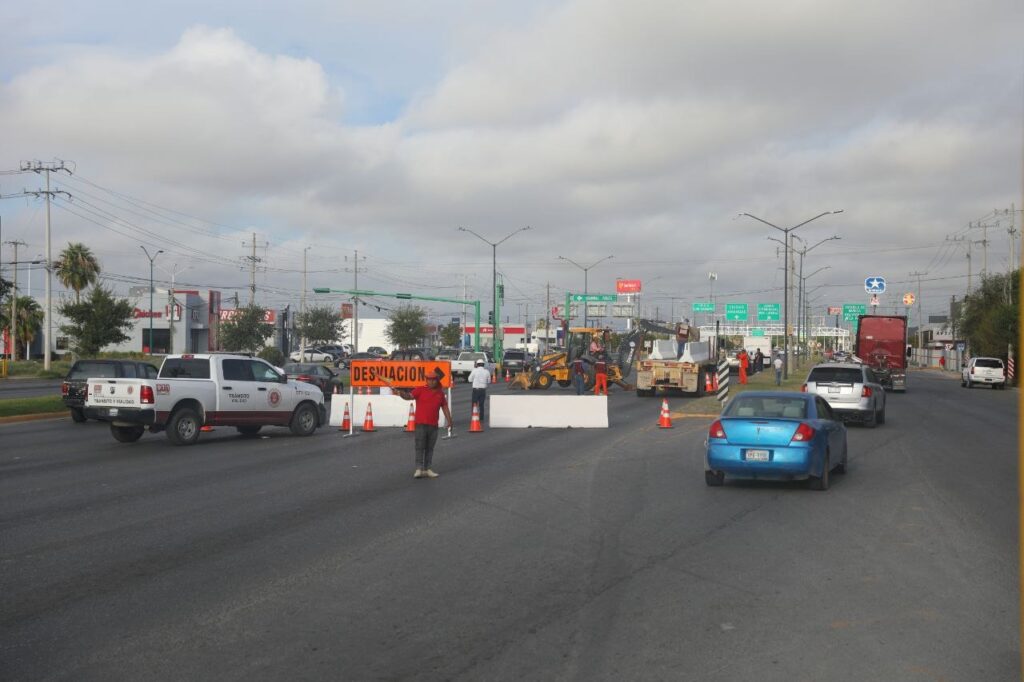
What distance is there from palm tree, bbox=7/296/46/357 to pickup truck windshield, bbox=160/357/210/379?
189 feet

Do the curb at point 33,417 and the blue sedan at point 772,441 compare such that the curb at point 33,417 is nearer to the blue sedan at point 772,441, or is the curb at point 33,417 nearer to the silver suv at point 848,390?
the blue sedan at point 772,441

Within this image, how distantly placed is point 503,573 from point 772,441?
20.2 feet

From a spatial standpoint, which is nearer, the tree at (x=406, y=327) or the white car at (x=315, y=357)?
the white car at (x=315, y=357)

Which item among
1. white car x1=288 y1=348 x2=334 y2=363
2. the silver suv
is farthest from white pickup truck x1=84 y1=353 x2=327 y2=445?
white car x1=288 y1=348 x2=334 y2=363

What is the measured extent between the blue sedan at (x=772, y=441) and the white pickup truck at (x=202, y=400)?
11433mm

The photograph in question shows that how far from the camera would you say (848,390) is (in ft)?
81.3

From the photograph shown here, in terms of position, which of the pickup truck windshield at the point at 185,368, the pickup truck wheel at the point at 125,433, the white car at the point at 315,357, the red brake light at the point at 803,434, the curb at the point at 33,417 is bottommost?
the curb at the point at 33,417

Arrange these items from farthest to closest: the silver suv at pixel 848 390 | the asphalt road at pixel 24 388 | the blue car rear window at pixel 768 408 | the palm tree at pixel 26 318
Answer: the palm tree at pixel 26 318 < the asphalt road at pixel 24 388 < the silver suv at pixel 848 390 < the blue car rear window at pixel 768 408

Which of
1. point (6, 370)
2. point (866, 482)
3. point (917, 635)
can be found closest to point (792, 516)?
point (866, 482)

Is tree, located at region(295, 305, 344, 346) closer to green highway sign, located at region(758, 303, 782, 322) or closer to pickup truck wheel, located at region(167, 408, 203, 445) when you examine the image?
green highway sign, located at region(758, 303, 782, 322)

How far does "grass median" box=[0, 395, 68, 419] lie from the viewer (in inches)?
1083

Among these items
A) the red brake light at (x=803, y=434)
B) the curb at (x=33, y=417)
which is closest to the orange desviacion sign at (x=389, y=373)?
the curb at (x=33, y=417)

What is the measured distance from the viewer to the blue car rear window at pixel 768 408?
14273 mm

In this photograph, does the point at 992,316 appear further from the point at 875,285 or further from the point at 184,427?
the point at 184,427
